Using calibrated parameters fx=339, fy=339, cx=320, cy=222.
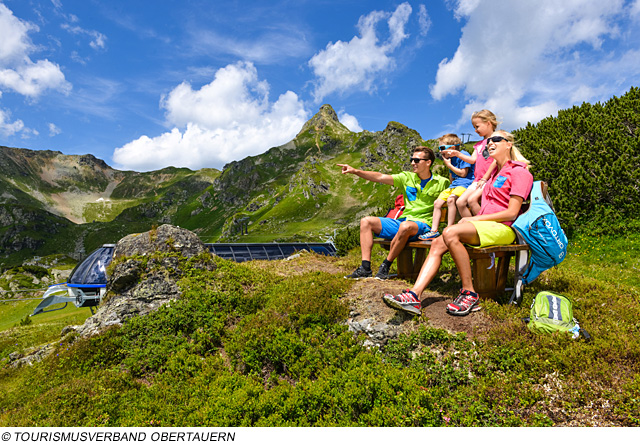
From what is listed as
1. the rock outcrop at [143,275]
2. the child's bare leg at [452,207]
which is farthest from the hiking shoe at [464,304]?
the rock outcrop at [143,275]

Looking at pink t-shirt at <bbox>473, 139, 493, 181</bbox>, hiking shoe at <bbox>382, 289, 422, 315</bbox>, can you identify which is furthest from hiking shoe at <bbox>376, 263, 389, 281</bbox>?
pink t-shirt at <bbox>473, 139, 493, 181</bbox>

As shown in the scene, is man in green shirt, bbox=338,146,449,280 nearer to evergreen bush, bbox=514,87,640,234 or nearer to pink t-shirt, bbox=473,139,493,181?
pink t-shirt, bbox=473,139,493,181

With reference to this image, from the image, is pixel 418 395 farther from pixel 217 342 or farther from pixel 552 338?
pixel 217 342

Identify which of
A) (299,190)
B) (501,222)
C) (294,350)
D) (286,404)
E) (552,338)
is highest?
(299,190)

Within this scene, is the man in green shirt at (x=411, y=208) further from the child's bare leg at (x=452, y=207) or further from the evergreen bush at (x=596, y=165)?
the evergreen bush at (x=596, y=165)

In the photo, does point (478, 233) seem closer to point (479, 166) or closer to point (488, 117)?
Result: point (479, 166)

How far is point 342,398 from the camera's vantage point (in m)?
4.77

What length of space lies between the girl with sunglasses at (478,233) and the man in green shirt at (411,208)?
4.82ft

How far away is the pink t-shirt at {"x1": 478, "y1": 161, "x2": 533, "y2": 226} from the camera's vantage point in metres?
5.92

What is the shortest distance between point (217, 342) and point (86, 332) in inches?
130

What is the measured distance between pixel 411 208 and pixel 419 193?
0.41 meters

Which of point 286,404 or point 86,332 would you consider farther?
point 86,332

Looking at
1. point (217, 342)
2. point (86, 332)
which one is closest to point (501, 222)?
point (217, 342)

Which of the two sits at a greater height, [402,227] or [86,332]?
[402,227]
